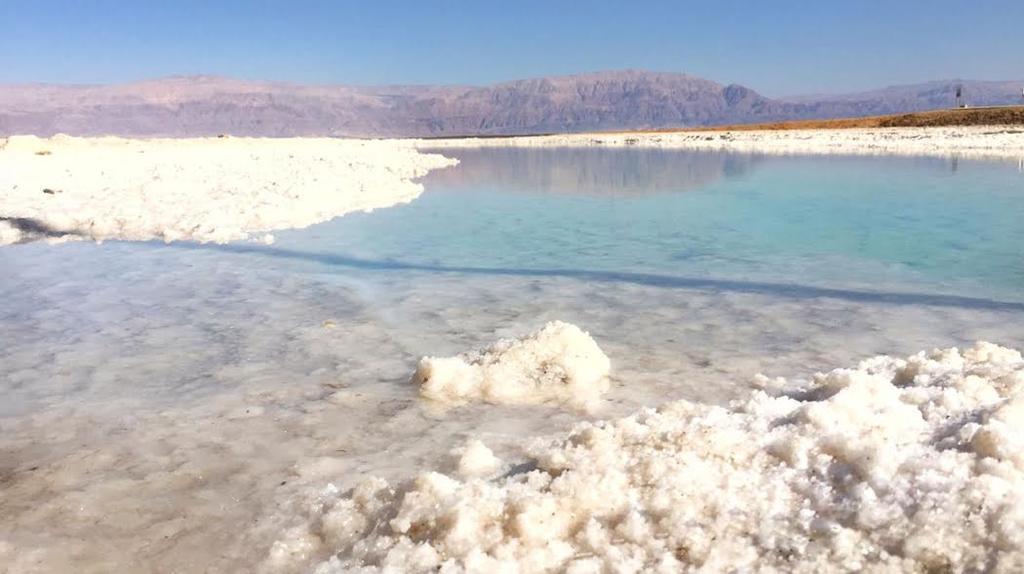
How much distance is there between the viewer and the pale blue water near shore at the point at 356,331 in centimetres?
286

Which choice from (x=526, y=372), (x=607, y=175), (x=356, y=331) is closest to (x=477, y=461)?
(x=526, y=372)

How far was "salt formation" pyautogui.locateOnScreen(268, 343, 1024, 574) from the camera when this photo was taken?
6.48 ft

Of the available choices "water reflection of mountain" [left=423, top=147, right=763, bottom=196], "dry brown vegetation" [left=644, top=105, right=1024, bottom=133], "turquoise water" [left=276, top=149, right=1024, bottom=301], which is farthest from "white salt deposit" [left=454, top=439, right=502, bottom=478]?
"dry brown vegetation" [left=644, top=105, right=1024, bottom=133]

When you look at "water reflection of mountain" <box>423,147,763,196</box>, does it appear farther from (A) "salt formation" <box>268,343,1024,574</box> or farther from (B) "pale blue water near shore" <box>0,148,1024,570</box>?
(A) "salt formation" <box>268,343,1024,574</box>

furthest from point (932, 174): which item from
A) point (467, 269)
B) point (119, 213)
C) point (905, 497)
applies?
point (905, 497)

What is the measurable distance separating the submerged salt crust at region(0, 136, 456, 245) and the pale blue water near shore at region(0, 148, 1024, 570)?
956 millimetres

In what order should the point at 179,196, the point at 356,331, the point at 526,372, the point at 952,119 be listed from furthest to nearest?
1. the point at 952,119
2. the point at 179,196
3. the point at 356,331
4. the point at 526,372

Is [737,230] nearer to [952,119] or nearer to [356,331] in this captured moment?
[356,331]

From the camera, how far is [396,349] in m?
4.65

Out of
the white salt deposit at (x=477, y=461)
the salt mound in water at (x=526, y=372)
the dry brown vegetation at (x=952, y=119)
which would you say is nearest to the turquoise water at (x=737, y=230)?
the salt mound in water at (x=526, y=372)

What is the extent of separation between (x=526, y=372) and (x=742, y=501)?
5.85 feet

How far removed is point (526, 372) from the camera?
3900 mm

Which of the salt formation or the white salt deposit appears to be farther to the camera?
the white salt deposit

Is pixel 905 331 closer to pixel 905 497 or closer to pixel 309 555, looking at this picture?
pixel 905 497
